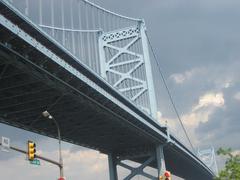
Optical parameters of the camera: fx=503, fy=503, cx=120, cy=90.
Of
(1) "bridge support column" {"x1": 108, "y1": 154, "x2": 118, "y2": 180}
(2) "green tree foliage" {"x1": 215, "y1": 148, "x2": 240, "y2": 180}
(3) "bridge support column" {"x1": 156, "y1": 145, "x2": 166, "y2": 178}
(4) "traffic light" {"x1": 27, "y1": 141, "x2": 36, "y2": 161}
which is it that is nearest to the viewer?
(4) "traffic light" {"x1": 27, "y1": 141, "x2": 36, "y2": 161}

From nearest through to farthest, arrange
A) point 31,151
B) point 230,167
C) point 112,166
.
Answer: point 31,151 → point 230,167 → point 112,166

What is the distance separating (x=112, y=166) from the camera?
231 feet

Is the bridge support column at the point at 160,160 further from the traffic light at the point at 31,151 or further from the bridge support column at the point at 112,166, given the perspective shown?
the traffic light at the point at 31,151

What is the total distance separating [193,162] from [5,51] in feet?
215

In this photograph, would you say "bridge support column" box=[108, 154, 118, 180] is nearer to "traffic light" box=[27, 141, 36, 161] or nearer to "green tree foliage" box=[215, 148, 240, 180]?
"green tree foliage" box=[215, 148, 240, 180]

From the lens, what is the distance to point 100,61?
243ft

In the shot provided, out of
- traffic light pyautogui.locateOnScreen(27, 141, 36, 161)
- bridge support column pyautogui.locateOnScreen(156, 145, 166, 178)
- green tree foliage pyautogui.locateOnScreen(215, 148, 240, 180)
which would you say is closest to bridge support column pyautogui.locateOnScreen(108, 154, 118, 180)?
bridge support column pyautogui.locateOnScreen(156, 145, 166, 178)

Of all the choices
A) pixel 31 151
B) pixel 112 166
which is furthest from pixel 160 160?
pixel 31 151

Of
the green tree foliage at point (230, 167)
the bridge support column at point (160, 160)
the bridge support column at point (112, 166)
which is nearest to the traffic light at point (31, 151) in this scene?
the green tree foliage at point (230, 167)

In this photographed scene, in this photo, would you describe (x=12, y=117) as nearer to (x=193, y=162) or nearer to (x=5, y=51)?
(x=5, y=51)

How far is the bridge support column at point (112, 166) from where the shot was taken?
70.2m

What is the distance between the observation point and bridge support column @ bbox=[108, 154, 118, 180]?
70.2m

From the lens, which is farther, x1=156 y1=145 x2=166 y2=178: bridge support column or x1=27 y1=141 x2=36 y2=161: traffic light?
x1=156 y1=145 x2=166 y2=178: bridge support column

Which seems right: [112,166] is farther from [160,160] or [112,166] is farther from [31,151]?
[31,151]
